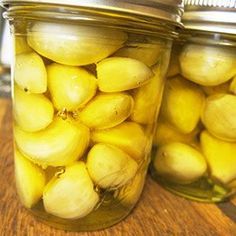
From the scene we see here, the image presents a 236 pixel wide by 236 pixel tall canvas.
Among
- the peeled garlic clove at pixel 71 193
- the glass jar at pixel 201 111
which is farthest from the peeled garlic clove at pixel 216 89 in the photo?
the peeled garlic clove at pixel 71 193

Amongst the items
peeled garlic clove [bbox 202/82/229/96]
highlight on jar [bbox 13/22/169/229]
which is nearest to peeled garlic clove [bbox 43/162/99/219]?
highlight on jar [bbox 13/22/169/229]

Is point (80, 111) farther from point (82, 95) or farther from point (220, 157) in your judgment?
point (220, 157)

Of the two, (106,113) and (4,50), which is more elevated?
(106,113)

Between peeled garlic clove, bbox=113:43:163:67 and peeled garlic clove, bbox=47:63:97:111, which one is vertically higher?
peeled garlic clove, bbox=113:43:163:67

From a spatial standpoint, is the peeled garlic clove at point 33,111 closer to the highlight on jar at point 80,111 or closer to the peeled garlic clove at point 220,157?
the highlight on jar at point 80,111

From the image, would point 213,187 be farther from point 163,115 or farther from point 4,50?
point 4,50

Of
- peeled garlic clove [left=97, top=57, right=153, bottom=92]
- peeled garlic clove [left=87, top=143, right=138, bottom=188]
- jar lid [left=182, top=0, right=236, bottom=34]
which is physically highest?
jar lid [left=182, top=0, right=236, bottom=34]

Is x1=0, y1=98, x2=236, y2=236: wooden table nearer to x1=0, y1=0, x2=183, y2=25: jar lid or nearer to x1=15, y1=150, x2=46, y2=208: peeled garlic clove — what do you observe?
x1=15, y1=150, x2=46, y2=208: peeled garlic clove

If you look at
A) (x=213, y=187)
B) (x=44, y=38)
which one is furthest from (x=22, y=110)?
(x=213, y=187)
